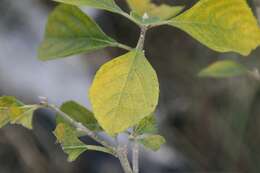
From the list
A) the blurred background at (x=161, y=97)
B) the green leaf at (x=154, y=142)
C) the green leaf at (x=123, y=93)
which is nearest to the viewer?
the green leaf at (x=123, y=93)

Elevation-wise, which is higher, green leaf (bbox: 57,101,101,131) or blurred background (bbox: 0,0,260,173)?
green leaf (bbox: 57,101,101,131)

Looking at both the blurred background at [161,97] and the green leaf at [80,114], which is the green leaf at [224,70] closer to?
the green leaf at [80,114]

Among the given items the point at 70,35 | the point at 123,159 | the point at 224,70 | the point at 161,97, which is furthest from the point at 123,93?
the point at 161,97

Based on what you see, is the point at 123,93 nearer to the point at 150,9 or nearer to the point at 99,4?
the point at 99,4

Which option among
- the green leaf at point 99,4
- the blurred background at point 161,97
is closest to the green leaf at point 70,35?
the green leaf at point 99,4

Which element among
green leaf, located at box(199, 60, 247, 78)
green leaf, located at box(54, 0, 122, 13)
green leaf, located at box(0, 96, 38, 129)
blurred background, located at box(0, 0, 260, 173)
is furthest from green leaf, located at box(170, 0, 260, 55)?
blurred background, located at box(0, 0, 260, 173)

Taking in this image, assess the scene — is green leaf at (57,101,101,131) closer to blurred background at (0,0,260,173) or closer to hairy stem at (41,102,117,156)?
hairy stem at (41,102,117,156)

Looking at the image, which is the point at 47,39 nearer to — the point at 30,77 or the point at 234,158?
the point at 30,77
